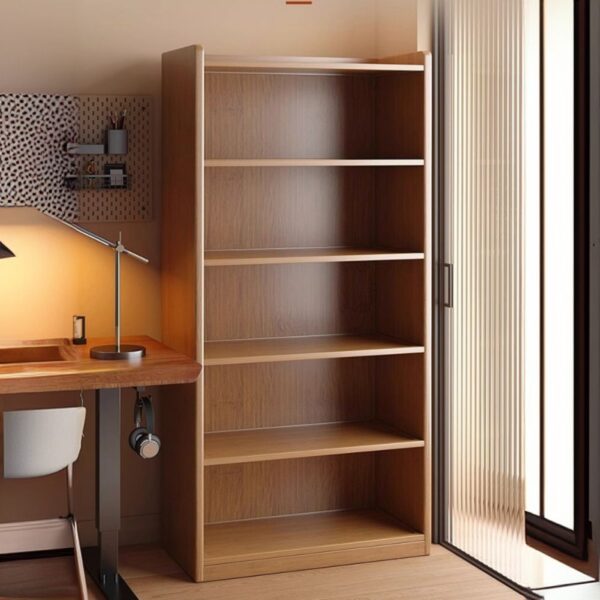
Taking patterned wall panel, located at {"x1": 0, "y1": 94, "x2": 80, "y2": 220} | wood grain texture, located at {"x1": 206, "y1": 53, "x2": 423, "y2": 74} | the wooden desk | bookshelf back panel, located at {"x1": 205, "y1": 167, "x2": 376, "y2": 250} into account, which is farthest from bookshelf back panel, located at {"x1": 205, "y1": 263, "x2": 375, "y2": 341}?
wood grain texture, located at {"x1": 206, "y1": 53, "x2": 423, "y2": 74}

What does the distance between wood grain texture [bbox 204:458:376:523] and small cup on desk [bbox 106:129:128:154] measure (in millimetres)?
1342

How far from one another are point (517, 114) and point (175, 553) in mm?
2150

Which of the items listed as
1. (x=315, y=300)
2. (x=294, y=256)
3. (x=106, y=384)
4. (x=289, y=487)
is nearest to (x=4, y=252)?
(x=106, y=384)

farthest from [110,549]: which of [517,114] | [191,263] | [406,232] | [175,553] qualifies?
[517,114]

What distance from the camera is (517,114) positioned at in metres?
3.88

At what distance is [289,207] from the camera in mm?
4500

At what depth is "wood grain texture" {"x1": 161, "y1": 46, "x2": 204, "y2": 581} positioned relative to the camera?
3.96 meters

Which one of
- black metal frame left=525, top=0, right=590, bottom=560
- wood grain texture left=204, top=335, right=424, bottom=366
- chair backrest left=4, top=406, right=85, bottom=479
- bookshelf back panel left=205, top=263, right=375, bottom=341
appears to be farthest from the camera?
bookshelf back panel left=205, top=263, right=375, bottom=341

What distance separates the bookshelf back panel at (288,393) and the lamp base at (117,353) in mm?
496

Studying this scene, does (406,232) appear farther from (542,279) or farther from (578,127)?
(578,127)

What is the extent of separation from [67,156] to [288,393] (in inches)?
52.1

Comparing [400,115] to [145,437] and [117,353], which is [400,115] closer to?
[117,353]

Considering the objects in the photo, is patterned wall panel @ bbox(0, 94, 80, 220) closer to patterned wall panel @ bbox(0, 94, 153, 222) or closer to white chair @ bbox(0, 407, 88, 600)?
patterned wall panel @ bbox(0, 94, 153, 222)

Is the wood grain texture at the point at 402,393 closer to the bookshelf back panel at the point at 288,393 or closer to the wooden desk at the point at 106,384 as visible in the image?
the bookshelf back panel at the point at 288,393
